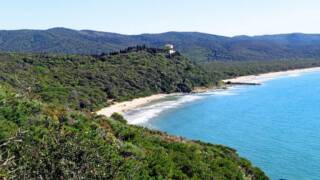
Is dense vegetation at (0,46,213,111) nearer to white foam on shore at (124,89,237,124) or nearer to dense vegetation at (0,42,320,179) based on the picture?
dense vegetation at (0,42,320,179)

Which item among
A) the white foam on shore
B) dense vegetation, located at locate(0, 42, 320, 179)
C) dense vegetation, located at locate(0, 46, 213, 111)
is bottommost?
the white foam on shore

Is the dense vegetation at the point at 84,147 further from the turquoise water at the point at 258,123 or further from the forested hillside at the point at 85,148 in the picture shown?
the turquoise water at the point at 258,123

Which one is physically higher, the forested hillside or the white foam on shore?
the forested hillside

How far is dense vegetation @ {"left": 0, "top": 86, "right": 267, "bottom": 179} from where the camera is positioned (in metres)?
10.9

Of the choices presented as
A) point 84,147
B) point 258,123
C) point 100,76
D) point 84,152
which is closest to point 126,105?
point 100,76

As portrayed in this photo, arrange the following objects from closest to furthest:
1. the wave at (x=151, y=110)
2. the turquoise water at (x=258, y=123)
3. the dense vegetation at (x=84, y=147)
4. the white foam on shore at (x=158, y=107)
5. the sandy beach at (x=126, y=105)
Answer: the dense vegetation at (x=84, y=147) → the turquoise water at (x=258, y=123) → the wave at (x=151, y=110) → the white foam on shore at (x=158, y=107) → the sandy beach at (x=126, y=105)

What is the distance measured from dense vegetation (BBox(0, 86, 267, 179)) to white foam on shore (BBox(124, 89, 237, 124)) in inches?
1656

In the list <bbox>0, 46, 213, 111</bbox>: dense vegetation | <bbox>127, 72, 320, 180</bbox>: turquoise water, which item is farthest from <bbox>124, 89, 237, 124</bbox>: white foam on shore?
<bbox>0, 46, 213, 111</bbox>: dense vegetation

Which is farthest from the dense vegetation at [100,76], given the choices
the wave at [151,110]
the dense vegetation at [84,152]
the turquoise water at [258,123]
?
the dense vegetation at [84,152]

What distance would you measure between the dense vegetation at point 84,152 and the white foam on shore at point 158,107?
42067 millimetres

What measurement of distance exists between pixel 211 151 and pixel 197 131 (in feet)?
121

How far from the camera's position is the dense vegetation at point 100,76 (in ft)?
274

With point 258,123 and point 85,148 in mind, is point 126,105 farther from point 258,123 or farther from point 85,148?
point 85,148

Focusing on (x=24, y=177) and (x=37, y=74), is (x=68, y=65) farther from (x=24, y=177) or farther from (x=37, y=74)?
(x=24, y=177)
